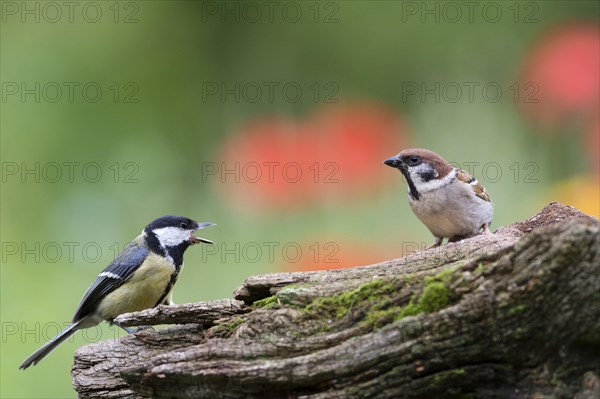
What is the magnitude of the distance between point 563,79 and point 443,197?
7.41 feet

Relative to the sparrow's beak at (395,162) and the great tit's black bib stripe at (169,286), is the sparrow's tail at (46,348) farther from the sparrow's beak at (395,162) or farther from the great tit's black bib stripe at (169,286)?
the sparrow's beak at (395,162)

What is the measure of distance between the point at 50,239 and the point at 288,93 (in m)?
2.10

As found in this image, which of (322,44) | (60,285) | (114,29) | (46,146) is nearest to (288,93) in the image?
(322,44)

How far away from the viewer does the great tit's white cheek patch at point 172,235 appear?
3.72 metres

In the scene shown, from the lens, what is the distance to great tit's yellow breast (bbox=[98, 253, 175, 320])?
3.58 metres

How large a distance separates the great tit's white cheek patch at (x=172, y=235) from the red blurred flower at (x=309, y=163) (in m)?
1.21

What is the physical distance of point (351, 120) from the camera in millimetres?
5363

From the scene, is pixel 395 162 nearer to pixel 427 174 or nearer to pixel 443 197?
pixel 427 174

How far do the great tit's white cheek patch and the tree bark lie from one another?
1.33m

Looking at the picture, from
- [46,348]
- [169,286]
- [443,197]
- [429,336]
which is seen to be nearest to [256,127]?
[169,286]

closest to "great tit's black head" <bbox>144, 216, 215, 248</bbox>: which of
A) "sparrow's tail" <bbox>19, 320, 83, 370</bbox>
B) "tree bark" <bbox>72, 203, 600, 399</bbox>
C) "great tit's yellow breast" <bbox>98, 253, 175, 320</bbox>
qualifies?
"great tit's yellow breast" <bbox>98, 253, 175, 320</bbox>

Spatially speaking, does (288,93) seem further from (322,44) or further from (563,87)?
(563,87)

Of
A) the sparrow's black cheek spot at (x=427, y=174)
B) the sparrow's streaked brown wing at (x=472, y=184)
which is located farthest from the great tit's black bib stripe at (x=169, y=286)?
the sparrow's streaked brown wing at (x=472, y=184)

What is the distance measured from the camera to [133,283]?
3600 mm
